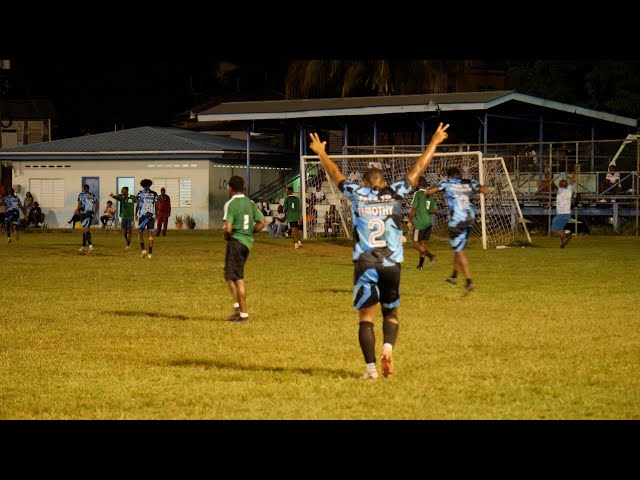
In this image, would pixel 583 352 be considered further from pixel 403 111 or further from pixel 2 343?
pixel 403 111

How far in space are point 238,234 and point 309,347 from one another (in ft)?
9.81

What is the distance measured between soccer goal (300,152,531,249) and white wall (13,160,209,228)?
9.75 metres

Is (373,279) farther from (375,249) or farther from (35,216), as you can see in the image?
(35,216)

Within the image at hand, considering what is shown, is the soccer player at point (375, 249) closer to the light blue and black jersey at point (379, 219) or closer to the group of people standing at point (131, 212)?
the light blue and black jersey at point (379, 219)

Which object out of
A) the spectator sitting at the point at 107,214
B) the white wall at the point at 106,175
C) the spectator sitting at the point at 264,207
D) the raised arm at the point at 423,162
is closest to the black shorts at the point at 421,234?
the raised arm at the point at 423,162

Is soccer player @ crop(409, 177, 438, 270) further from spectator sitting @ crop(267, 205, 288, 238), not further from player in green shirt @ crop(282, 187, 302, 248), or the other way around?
spectator sitting @ crop(267, 205, 288, 238)

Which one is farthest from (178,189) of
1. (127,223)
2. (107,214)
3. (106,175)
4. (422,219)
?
(422,219)

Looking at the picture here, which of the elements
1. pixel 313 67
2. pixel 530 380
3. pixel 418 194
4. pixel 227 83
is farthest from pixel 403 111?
pixel 530 380

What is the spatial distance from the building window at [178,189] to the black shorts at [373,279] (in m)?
41.2

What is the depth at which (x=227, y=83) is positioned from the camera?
7200cm

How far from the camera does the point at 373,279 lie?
1017cm

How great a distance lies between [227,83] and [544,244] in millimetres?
41248

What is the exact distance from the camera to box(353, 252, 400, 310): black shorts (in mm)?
10148

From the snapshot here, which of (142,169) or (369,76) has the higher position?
(369,76)
